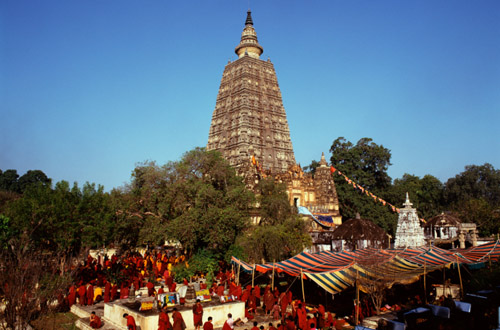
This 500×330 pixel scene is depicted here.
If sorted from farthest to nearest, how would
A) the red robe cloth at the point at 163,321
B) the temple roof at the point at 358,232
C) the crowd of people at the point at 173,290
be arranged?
the temple roof at the point at 358,232, the crowd of people at the point at 173,290, the red robe cloth at the point at 163,321

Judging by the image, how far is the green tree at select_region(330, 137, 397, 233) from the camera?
4938cm

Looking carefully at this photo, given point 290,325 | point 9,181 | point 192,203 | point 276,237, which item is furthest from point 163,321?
point 9,181

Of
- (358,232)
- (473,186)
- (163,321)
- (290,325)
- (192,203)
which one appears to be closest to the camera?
(163,321)

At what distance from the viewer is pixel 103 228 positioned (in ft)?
71.8

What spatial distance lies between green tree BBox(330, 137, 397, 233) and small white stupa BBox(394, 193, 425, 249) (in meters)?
18.0

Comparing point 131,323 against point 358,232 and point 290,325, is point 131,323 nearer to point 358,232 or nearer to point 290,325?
point 290,325

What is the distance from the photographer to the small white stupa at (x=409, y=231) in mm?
29359

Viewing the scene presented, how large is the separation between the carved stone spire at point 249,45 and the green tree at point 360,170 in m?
17.7

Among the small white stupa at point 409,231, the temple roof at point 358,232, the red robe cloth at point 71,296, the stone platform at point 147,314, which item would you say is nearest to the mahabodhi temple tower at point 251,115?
the temple roof at point 358,232

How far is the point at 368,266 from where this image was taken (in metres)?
14.9

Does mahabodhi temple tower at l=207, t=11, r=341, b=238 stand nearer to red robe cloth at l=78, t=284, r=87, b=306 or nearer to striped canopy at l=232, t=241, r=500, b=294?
striped canopy at l=232, t=241, r=500, b=294

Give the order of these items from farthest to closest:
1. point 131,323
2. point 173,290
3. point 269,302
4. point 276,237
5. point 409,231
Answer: point 409,231 < point 276,237 < point 173,290 < point 269,302 < point 131,323

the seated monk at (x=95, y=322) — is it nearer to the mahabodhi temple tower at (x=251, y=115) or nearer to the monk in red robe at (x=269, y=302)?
the monk in red robe at (x=269, y=302)

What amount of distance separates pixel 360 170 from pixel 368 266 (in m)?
39.5
